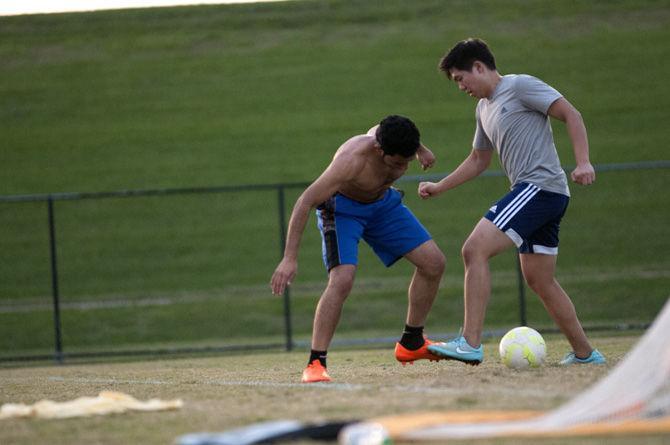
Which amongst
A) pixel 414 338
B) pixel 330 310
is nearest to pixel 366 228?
pixel 330 310

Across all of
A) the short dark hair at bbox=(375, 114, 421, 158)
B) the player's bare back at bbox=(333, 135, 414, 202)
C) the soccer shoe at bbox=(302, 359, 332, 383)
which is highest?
the short dark hair at bbox=(375, 114, 421, 158)

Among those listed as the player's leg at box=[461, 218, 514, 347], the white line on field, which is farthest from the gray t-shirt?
the white line on field

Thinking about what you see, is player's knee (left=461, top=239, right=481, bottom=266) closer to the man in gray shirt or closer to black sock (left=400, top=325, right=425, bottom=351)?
the man in gray shirt

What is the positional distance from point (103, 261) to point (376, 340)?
728cm

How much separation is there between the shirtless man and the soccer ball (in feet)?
1.71

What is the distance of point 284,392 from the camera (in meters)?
6.57

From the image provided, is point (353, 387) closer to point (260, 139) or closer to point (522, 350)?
point (522, 350)

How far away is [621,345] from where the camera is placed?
1035 cm

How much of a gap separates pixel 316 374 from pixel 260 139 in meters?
14.5

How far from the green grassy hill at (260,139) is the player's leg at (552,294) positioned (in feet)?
23.8

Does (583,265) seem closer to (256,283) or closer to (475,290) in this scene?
(256,283)

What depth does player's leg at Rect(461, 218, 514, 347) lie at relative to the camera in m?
7.05

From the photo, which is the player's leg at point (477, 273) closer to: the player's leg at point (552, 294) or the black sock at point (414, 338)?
the player's leg at point (552, 294)

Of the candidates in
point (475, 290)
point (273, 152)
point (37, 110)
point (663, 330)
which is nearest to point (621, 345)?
point (475, 290)
